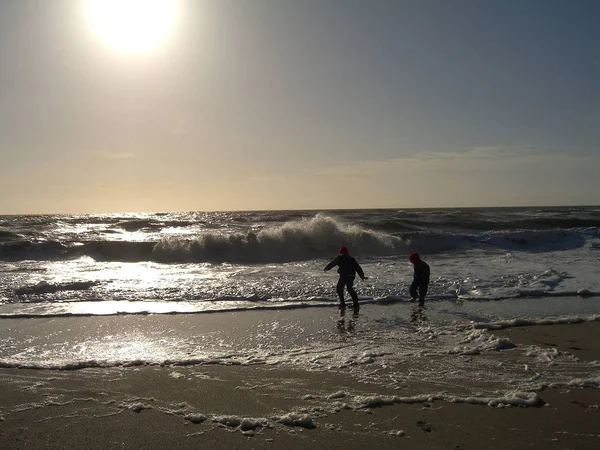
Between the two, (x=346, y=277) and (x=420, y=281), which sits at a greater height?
(x=346, y=277)

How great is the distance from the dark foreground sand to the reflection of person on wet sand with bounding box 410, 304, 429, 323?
394 centimetres

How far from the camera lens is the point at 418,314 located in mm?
10312

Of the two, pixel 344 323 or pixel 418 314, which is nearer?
pixel 344 323

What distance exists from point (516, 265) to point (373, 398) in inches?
527

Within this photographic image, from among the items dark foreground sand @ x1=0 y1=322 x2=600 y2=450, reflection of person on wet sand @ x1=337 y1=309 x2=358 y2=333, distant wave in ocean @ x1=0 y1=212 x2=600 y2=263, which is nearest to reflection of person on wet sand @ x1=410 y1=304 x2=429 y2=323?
reflection of person on wet sand @ x1=337 y1=309 x2=358 y2=333

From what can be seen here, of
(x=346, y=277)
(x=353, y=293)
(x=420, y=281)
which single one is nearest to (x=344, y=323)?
(x=353, y=293)

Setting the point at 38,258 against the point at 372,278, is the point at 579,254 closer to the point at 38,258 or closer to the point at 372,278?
the point at 372,278

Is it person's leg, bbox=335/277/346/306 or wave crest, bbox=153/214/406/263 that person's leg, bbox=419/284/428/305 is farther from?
wave crest, bbox=153/214/406/263

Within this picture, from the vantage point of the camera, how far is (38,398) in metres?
5.63

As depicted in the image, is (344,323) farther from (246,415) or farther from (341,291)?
(246,415)

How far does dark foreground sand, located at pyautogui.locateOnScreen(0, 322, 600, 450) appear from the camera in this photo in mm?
4520

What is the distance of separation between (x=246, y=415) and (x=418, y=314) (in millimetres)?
6014

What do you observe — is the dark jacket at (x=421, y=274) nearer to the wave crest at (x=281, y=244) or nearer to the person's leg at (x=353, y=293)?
the person's leg at (x=353, y=293)

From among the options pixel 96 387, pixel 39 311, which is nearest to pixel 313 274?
pixel 39 311
